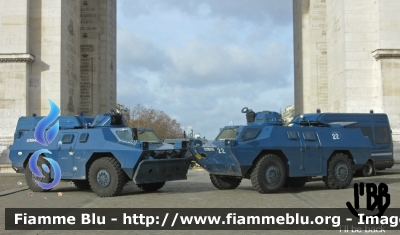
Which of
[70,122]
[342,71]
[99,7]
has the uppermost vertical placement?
[99,7]

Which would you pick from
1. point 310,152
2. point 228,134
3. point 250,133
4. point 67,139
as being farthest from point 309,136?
point 67,139

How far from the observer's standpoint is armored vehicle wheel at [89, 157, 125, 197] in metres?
13.2

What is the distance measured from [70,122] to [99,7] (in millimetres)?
19911

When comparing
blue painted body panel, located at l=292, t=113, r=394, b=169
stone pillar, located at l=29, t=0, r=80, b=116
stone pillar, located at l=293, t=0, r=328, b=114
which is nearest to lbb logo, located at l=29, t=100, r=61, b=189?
blue painted body panel, located at l=292, t=113, r=394, b=169

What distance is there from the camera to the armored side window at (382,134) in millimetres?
20969

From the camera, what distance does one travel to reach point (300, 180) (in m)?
15.5

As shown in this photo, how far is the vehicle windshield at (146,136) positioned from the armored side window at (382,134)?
988cm

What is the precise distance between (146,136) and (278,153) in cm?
336

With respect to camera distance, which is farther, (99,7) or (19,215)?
(99,7)

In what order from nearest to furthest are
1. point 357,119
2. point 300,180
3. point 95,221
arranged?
point 95,221 < point 300,180 < point 357,119

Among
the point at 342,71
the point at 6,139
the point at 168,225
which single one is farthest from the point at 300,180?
the point at 6,139

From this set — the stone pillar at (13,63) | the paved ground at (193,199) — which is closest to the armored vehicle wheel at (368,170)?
the paved ground at (193,199)

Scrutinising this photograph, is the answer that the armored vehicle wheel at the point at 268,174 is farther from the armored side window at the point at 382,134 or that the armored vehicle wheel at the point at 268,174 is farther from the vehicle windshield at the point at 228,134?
the armored side window at the point at 382,134

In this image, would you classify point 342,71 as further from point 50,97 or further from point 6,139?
point 6,139
